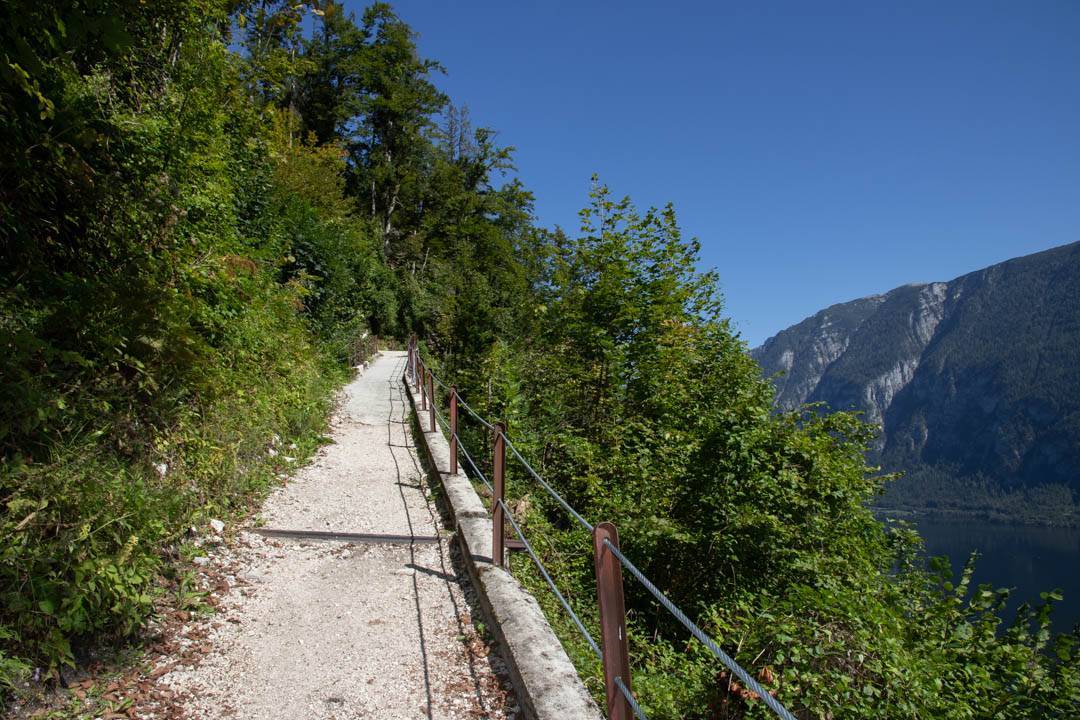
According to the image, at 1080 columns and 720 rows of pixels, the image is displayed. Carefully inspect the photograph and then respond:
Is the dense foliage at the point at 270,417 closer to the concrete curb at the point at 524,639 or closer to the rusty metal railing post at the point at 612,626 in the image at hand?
the concrete curb at the point at 524,639

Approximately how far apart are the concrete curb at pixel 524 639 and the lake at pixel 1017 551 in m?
104

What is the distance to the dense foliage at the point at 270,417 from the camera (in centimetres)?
316

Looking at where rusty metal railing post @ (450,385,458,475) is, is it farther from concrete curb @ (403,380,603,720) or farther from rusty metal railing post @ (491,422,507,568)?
rusty metal railing post @ (491,422,507,568)

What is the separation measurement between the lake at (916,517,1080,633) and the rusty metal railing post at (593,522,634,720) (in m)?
105

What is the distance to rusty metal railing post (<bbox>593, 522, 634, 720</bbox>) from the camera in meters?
2.27

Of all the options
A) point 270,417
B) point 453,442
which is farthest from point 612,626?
point 270,417

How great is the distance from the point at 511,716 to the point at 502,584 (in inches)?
44.3

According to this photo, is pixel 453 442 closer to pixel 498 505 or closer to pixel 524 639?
pixel 498 505

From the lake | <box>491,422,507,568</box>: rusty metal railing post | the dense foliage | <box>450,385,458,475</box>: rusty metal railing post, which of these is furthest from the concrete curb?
the lake

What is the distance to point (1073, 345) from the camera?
19675cm

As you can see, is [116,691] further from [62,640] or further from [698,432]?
[698,432]

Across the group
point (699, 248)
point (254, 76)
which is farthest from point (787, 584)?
point (254, 76)

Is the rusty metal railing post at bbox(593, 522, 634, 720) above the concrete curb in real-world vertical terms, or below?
above

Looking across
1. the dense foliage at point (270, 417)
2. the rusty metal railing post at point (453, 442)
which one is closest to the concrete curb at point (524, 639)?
the dense foliage at point (270, 417)
